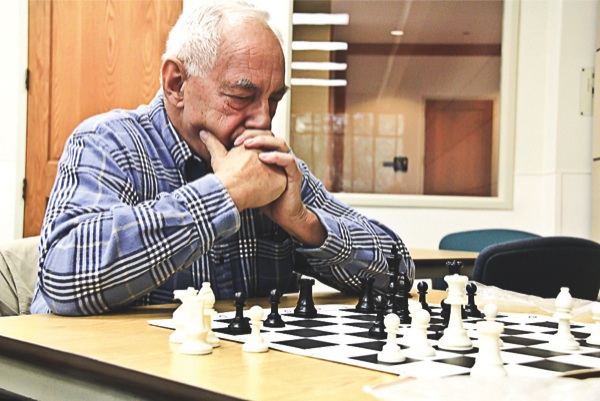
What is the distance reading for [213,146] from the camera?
172 cm

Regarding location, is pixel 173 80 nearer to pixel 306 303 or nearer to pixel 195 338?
pixel 306 303

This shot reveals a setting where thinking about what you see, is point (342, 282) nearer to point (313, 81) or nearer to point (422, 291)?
point (422, 291)

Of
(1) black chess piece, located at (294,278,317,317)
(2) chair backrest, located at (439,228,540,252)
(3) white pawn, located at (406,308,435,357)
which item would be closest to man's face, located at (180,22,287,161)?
(1) black chess piece, located at (294,278,317,317)

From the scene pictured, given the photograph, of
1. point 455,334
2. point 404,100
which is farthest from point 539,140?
→ point 455,334

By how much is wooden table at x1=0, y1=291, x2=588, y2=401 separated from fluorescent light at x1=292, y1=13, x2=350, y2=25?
398 cm

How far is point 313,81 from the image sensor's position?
5.07 m

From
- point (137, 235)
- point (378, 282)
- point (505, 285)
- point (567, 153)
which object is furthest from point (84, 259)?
point (567, 153)

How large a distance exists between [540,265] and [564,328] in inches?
46.1

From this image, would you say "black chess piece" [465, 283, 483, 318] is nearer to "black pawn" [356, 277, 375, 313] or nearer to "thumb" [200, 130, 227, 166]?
"black pawn" [356, 277, 375, 313]

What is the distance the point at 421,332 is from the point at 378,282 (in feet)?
2.74

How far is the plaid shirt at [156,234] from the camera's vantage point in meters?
1.41

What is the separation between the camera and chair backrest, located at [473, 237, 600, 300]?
2275 mm

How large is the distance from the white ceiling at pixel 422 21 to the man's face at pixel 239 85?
3.38 m

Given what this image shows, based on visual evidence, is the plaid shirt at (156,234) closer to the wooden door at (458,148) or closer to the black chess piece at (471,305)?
the black chess piece at (471,305)
